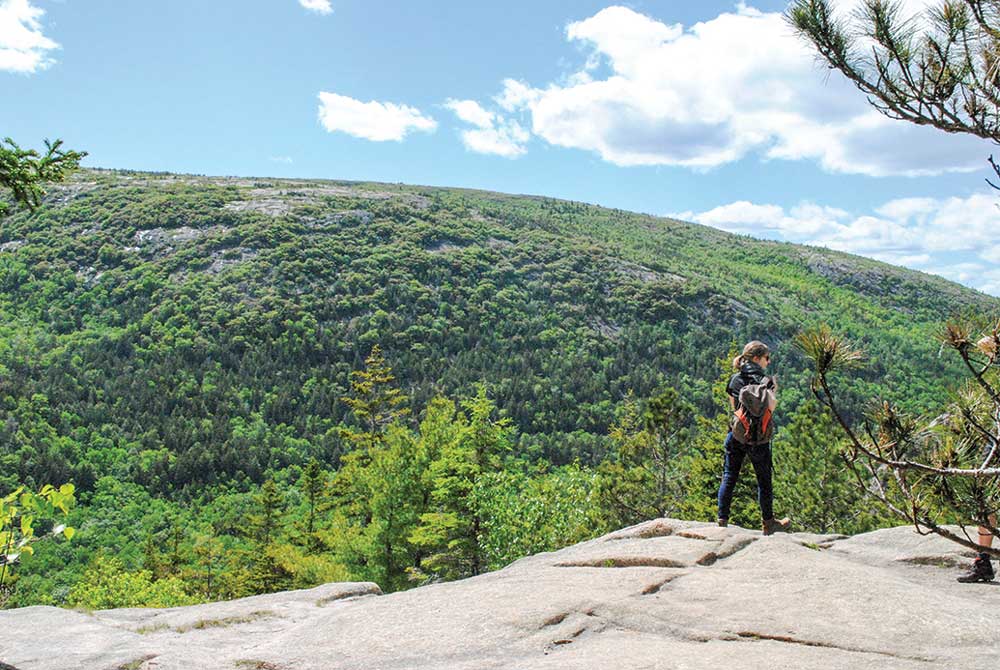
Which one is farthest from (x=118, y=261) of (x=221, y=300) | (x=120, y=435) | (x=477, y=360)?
(x=477, y=360)

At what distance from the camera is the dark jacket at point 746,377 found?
26.3ft

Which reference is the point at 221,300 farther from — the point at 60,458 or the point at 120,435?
the point at 60,458

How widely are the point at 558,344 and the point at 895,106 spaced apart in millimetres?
154871

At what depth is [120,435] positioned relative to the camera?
10419 cm

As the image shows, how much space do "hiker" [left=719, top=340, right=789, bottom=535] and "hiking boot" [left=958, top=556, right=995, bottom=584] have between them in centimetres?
244

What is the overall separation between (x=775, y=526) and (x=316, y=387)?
123933mm

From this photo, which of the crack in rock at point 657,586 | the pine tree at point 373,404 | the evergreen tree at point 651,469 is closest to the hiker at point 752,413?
the crack in rock at point 657,586

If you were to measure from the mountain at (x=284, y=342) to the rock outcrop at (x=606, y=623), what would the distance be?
86.1 metres

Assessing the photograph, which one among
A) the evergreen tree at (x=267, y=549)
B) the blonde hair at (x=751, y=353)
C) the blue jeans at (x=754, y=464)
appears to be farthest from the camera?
the evergreen tree at (x=267, y=549)

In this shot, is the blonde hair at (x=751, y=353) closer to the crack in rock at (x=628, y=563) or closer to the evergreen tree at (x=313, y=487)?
the crack in rock at (x=628, y=563)

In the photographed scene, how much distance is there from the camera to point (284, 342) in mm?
141500

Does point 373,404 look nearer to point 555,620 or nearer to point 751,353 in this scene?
point 751,353

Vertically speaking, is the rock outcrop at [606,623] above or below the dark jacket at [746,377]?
below

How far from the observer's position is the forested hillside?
28234 millimetres
